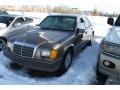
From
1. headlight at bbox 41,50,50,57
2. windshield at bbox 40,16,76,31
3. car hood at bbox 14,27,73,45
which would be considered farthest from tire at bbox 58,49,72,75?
windshield at bbox 40,16,76,31

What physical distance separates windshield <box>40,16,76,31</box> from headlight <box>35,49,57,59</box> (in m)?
1.50

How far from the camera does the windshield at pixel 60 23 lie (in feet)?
20.2

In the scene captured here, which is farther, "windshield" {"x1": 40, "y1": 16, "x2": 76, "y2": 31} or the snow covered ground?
"windshield" {"x1": 40, "y1": 16, "x2": 76, "y2": 31}

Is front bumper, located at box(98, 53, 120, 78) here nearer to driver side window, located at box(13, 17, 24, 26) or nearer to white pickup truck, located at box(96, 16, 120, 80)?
white pickup truck, located at box(96, 16, 120, 80)

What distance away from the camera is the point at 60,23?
6.38 m

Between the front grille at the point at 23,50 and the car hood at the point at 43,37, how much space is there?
0.52ft

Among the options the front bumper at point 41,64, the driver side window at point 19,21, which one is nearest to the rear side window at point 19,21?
the driver side window at point 19,21

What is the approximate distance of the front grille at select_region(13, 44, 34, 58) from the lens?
16.0 feet

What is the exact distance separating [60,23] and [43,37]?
125 cm

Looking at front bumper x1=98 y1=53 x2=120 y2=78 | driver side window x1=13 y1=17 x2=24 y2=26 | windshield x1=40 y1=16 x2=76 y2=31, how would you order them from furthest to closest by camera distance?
driver side window x1=13 y1=17 x2=24 y2=26
windshield x1=40 y1=16 x2=76 y2=31
front bumper x1=98 y1=53 x2=120 y2=78

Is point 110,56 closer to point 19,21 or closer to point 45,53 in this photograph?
point 45,53

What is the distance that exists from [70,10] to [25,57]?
114 ft

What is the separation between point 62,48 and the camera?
504 centimetres

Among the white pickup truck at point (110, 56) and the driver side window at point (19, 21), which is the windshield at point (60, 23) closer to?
the white pickup truck at point (110, 56)
